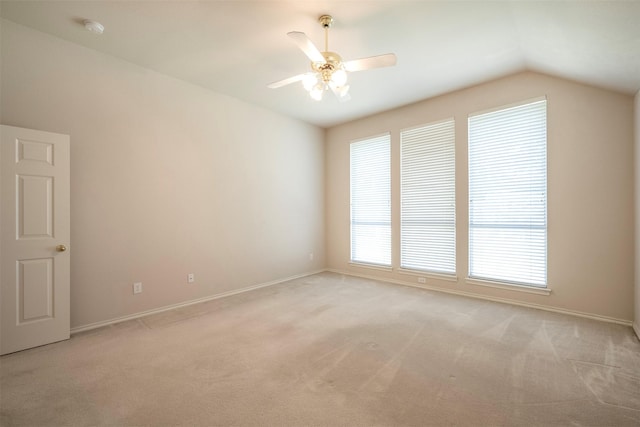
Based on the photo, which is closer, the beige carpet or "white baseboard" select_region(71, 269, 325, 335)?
the beige carpet

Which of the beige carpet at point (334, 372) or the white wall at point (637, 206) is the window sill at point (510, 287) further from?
the white wall at point (637, 206)

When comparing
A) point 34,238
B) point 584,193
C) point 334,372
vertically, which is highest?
point 584,193

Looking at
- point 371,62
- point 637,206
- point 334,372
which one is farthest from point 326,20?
point 637,206

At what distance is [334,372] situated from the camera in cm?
224

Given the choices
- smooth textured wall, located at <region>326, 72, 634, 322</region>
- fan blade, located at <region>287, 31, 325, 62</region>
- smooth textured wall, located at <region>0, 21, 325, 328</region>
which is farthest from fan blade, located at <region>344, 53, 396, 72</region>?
smooth textured wall, located at <region>0, 21, 325, 328</region>

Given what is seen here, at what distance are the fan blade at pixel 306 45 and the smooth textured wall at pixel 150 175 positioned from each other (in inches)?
95.8

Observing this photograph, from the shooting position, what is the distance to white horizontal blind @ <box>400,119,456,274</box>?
4.49 metres

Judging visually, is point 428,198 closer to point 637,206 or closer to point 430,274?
point 430,274

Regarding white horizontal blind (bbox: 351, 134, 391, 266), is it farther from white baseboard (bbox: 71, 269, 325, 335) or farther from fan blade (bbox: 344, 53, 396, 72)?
fan blade (bbox: 344, 53, 396, 72)

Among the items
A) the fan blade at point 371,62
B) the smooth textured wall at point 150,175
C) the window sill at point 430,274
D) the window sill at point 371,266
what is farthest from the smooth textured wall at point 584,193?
the smooth textured wall at point 150,175

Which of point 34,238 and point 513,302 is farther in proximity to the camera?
point 513,302

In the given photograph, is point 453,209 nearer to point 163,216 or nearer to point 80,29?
point 163,216

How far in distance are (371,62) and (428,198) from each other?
9.30 ft

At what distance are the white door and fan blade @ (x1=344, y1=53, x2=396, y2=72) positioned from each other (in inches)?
115
